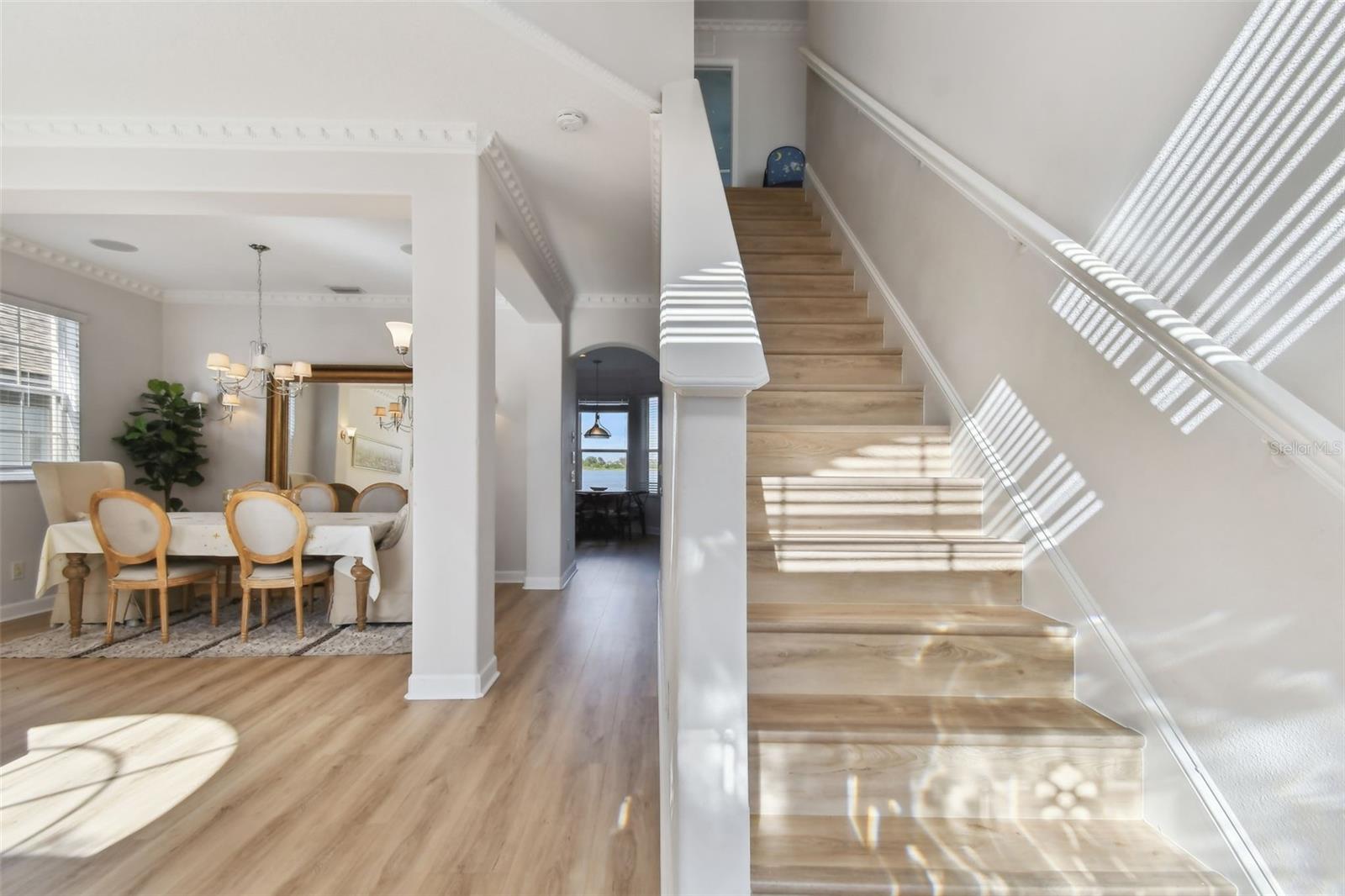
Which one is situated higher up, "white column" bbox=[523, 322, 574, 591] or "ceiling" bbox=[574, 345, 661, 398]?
"ceiling" bbox=[574, 345, 661, 398]

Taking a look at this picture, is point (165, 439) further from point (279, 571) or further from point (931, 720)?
point (931, 720)

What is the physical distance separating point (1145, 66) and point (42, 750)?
4166 millimetres

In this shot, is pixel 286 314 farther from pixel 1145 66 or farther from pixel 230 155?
pixel 1145 66

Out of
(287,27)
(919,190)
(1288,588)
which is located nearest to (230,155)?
(287,27)

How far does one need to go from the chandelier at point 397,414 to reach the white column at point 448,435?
134 inches

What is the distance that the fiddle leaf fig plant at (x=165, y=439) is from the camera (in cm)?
563

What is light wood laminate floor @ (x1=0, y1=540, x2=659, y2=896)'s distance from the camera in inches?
69.6

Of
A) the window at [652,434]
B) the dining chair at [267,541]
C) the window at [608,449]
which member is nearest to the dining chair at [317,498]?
the dining chair at [267,541]

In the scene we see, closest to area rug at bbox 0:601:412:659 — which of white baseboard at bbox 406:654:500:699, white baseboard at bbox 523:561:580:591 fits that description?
white baseboard at bbox 406:654:500:699

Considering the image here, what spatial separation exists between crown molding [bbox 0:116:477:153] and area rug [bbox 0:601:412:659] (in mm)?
2673

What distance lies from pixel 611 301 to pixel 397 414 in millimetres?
2271

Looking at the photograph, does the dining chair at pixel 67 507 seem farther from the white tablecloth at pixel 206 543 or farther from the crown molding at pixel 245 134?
the crown molding at pixel 245 134

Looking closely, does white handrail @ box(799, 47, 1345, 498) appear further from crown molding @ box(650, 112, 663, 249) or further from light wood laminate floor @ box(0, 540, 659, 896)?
light wood laminate floor @ box(0, 540, 659, 896)

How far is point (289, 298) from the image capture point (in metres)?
6.24
